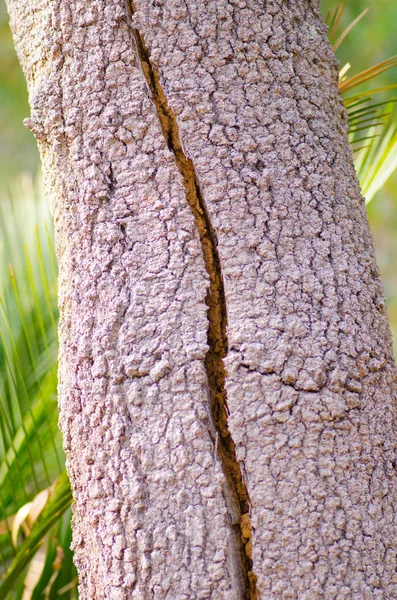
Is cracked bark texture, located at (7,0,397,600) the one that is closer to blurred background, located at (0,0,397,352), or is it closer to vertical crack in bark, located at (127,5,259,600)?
vertical crack in bark, located at (127,5,259,600)

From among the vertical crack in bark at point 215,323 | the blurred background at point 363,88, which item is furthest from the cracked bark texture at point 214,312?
the blurred background at point 363,88

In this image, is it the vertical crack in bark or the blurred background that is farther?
the blurred background

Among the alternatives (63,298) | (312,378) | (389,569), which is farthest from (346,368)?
(63,298)

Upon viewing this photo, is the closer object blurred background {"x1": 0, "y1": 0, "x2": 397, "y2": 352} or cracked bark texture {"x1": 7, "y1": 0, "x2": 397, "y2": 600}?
cracked bark texture {"x1": 7, "y1": 0, "x2": 397, "y2": 600}

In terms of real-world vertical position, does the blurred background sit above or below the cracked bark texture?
above

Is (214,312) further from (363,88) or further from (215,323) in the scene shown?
(363,88)

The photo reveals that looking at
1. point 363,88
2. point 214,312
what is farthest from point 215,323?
point 363,88

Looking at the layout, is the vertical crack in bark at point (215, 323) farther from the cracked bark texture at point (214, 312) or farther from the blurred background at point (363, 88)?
the blurred background at point (363, 88)

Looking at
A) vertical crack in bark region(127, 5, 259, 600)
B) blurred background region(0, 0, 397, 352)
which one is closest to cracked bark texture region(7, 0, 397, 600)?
vertical crack in bark region(127, 5, 259, 600)
